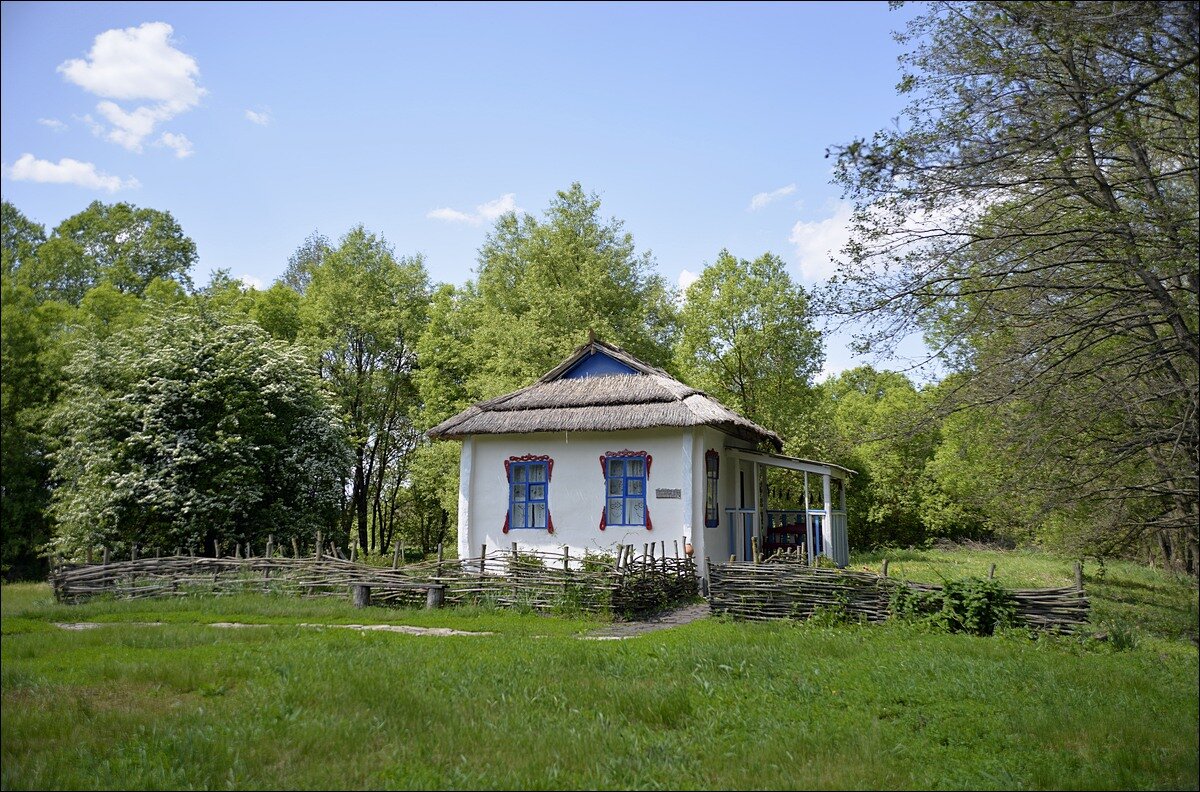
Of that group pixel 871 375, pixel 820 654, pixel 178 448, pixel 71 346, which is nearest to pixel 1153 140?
pixel 820 654

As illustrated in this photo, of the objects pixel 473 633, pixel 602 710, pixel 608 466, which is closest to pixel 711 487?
pixel 608 466

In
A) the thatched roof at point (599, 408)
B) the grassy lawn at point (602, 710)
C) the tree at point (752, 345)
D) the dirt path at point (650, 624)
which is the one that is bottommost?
the dirt path at point (650, 624)

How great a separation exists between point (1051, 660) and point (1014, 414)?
407 centimetres

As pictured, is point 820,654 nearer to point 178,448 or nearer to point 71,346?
point 178,448

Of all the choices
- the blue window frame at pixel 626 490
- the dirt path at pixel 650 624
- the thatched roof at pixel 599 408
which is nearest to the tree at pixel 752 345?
the thatched roof at pixel 599 408

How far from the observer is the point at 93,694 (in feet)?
23.4

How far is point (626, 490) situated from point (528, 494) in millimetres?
2475

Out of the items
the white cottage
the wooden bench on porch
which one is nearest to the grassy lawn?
the wooden bench on porch

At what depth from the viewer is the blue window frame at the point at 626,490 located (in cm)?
1789

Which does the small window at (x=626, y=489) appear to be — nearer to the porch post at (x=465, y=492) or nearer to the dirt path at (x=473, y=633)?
the porch post at (x=465, y=492)

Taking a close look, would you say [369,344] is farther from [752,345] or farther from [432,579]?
[432,579]

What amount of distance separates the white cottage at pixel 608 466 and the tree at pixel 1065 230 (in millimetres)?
7210

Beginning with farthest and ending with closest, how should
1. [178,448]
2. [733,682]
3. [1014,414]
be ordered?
[178,448], [1014,414], [733,682]

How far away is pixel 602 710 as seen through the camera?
275 inches
